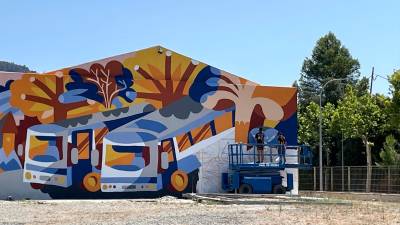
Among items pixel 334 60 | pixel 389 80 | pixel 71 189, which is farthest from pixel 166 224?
pixel 334 60

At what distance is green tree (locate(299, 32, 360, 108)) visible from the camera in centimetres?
7706

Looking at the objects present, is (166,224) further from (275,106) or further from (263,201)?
(275,106)

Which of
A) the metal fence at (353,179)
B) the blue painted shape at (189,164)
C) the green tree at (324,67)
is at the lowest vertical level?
the metal fence at (353,179)

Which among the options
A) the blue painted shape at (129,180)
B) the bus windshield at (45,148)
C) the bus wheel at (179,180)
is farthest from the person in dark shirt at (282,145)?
the bus windshield at (45,148)

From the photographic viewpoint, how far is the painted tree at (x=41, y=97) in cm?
2831

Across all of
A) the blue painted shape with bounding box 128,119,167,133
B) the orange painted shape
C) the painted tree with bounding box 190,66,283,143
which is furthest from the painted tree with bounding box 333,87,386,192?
the blue painted shape with bounding box 128,119,167,133

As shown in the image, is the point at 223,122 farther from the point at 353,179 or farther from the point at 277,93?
the point at 353,179

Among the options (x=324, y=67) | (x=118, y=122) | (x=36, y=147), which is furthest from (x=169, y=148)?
(x=324, y=67)

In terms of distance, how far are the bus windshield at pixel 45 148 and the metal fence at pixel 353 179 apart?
23.9m

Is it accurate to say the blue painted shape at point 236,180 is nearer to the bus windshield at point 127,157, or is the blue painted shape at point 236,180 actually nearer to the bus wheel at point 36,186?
the bus windshield at point 127,157

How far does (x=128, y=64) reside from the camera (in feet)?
99.0

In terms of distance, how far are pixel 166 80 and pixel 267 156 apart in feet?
21.1

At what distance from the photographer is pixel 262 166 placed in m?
29.8

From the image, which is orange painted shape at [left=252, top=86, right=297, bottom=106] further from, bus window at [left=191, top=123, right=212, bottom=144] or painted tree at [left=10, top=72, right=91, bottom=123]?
painted tree at [left=10, top=72, right=91, bottom=123]
